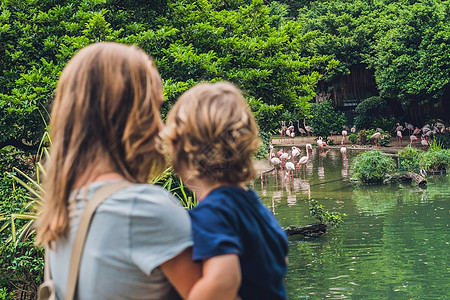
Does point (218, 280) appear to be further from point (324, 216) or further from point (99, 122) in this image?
point (324, 216)

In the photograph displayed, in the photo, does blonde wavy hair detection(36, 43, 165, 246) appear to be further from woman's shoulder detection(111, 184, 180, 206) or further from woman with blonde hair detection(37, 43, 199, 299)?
woman's shoulder detection(111, 184, 180, 206)

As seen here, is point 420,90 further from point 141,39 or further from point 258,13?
point 141,39

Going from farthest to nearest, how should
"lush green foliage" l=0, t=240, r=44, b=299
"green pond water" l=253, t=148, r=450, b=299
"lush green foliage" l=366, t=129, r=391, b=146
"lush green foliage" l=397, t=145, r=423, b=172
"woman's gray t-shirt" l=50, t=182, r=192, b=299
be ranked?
"lush green foliage" l=366, t=129, r=391, b=146, "lush green foliage" l=397, t=145, r=423, b=172, "green pond water" l=253, t=148, r=450, b=299, "lush green foliage" l=0, t=240, r=44, b=299, "woman's gray t-shirt" l=50, t=182, r=192, b=299

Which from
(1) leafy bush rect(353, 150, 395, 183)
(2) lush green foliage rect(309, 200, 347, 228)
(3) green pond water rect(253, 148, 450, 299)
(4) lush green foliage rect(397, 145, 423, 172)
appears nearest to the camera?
(3) green pond water rect(253, 148, 450, 299)

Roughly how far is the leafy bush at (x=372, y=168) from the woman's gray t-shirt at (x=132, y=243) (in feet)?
42.4

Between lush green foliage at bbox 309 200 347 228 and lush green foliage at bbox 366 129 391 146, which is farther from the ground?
lush green foliage at bbox 366 129 391 146

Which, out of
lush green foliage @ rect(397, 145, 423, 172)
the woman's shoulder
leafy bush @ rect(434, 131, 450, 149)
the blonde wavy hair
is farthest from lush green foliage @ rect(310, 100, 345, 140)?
the woman's shoulder

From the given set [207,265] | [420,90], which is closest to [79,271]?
[207,265]

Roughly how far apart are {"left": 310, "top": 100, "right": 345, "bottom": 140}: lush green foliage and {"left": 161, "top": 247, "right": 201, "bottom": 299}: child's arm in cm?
2406

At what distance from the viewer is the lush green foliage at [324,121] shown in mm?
24969

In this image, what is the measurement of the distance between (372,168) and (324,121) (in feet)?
37.3

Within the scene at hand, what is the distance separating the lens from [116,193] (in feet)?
3.92

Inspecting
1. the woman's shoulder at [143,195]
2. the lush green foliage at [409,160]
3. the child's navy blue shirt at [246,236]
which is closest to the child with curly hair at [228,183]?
the child's navy blue shirt at [246,236]

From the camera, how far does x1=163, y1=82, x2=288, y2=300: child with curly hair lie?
4.16 ft
